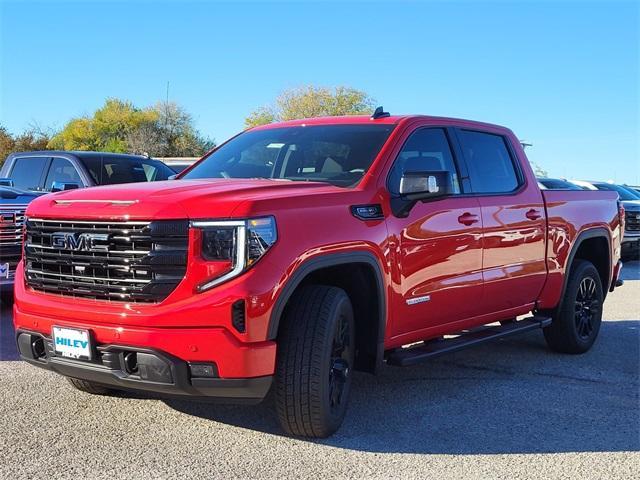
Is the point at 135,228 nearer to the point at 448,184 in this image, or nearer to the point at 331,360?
the point at 331,360

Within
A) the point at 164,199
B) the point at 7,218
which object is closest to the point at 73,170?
the point at 7,218

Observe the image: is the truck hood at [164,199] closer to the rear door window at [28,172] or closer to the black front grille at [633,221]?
the rear door window at [28,172]

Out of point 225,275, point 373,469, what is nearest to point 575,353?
point 373,469

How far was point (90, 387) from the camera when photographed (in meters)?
4.95

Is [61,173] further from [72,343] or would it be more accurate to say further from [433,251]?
[433,251]

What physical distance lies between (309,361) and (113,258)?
1.17 metres

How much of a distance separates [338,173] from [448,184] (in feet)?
2.34

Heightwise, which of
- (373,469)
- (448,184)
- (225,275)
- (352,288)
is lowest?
(373,469)

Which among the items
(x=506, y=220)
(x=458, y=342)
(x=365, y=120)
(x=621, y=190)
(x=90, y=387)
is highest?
(x=365, y=120)

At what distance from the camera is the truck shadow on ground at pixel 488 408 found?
14.2 feet

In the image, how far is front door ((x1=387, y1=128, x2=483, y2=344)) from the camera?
4.70 metres

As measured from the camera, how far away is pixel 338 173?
4.86 metres

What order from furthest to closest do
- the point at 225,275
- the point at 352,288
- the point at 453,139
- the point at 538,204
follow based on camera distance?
the point at 538,204 → the point at 453,139 → the point at 352,288 → the point at 225,275

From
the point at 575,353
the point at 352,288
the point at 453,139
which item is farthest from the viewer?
the point at 575,353
